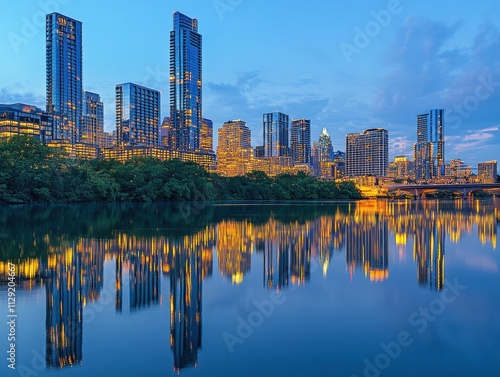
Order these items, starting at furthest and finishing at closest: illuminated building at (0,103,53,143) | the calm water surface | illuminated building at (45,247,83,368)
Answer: illuminated building at (0,103,53,143) < illuminated building at (45,247,83,368) < the calm water surface

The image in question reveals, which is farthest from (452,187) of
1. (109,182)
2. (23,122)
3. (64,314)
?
(64,314)

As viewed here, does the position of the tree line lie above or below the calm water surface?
above

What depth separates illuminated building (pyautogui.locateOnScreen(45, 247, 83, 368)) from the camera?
7.35m

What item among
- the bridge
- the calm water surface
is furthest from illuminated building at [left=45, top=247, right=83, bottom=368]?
the bridge

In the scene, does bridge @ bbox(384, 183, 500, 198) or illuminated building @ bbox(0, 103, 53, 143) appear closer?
bridge @ bbox(384, 183, 500, 198)

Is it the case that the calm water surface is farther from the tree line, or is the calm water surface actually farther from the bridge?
the bridge

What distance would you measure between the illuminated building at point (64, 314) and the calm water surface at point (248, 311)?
1.2 inches

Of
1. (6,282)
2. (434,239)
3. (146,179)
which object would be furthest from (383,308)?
(146,179)

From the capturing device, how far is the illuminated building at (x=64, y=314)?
7.35m

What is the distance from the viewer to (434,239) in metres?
23.0

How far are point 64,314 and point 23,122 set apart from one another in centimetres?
15305

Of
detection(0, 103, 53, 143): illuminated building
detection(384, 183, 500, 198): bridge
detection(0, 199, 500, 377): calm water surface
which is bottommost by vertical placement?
detection(0, 199, 500, 377): calm water surface

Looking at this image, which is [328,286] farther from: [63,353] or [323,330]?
[63,353]

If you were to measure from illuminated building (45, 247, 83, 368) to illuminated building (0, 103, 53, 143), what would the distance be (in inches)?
5191
